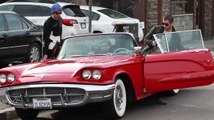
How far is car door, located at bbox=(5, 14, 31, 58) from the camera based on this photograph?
1191 centimetres

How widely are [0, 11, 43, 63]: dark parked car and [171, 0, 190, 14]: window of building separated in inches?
456

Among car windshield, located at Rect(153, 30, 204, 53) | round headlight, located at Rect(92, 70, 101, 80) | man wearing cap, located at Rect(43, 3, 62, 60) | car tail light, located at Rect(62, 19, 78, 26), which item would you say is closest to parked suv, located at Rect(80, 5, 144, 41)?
car tail light, located at Rect(62, 19, 78, 26)

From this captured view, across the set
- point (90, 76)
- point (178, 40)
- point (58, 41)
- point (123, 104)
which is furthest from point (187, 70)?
point (58, 41)

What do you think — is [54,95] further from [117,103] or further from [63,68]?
[117,103]

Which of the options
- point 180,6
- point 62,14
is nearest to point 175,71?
point 62,14

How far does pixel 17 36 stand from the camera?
478 inches

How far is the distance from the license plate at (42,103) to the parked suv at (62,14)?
7.49 metres

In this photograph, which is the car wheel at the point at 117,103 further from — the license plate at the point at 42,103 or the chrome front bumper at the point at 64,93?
the license plate at the point at 42,103

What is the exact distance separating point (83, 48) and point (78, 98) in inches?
64.8

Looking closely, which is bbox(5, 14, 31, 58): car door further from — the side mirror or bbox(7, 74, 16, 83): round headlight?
the side mirror

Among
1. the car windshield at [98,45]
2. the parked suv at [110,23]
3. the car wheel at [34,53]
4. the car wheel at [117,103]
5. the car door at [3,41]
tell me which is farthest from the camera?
the parked suv at [110,23]

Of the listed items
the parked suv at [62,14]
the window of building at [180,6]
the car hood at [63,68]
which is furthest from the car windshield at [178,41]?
the window of building at [180,6]

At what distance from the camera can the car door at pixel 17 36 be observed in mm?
11906

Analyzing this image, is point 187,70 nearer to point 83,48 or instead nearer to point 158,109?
point 158,109
